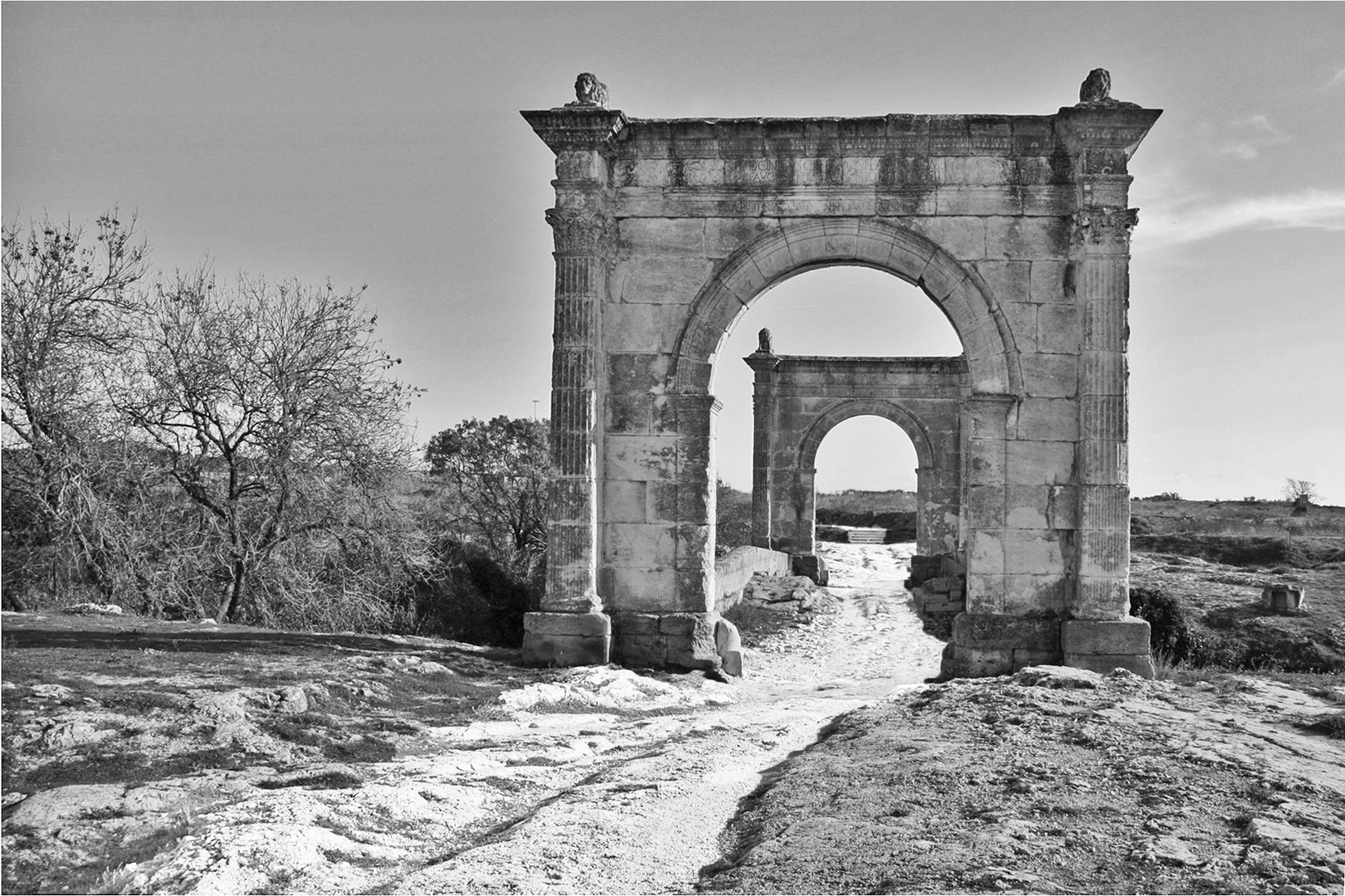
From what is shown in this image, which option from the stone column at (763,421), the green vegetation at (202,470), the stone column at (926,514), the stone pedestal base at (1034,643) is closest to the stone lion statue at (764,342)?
the stone column at (763,421)

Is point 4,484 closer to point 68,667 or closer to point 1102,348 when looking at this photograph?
point 68,667

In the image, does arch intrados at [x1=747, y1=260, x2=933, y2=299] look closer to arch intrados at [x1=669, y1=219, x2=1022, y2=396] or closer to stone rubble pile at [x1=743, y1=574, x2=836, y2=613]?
arch intrados at [x1=669, y1=219, x2=1022, y2=396]

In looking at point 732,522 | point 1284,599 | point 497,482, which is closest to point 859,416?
point 732,522

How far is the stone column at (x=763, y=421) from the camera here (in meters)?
21.7

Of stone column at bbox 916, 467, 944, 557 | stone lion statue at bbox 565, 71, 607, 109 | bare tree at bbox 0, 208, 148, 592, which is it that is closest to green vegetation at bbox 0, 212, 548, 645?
bare tree at bbox 0, 208, 148, 592

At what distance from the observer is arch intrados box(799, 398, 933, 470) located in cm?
2211

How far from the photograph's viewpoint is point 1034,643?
9.01m

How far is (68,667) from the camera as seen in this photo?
22.8 feet

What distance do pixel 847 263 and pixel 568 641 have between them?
4.31 m

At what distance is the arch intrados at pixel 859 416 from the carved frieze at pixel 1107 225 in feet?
43.3

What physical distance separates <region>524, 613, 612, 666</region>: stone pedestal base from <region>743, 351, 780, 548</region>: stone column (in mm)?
12691

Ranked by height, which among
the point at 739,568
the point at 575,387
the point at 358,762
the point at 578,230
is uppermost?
the point at 578,230

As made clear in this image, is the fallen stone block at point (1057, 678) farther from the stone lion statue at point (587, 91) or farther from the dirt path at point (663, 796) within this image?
the stone lion statue at point (587, 91)

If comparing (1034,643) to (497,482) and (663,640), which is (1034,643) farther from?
(497,482)
